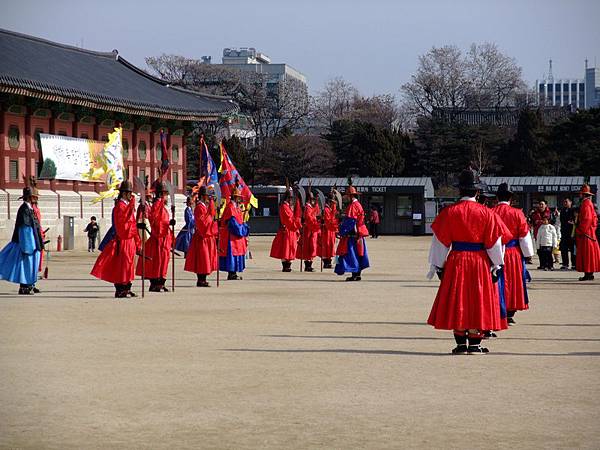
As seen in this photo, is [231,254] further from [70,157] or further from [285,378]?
[70,157]

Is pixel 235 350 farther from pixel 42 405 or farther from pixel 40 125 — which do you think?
pixel 40 125

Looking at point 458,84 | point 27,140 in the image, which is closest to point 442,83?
point 458,84

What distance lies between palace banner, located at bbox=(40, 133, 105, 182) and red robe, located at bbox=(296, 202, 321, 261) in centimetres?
1501

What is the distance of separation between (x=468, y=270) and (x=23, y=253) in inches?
383

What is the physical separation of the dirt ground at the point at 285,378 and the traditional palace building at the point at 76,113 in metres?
21.4

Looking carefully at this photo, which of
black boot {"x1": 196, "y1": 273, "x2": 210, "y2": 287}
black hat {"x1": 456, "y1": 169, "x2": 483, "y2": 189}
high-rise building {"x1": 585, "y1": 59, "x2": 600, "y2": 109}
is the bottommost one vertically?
black boot {"x1": 196, "y1": 273, "x2": 210, "y2": 287}

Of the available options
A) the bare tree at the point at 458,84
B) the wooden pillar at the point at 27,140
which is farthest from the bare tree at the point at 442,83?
the wooden pillar at the point at 27,140

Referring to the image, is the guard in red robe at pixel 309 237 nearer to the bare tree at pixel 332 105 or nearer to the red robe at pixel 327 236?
the red robe at pixel 327 236

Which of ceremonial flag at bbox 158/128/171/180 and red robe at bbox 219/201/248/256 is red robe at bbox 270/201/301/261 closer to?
ceremonial flag at bbox 158/128/171/180

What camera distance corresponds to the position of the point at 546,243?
2797 centimetres

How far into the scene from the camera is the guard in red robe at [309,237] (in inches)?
1067

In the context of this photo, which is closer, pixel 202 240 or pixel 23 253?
pixel 23 253

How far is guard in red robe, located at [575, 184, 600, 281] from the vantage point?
72.7 feet

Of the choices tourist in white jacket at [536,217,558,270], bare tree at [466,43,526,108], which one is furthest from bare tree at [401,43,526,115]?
tourist in white jacket at [536,217,558,270]
